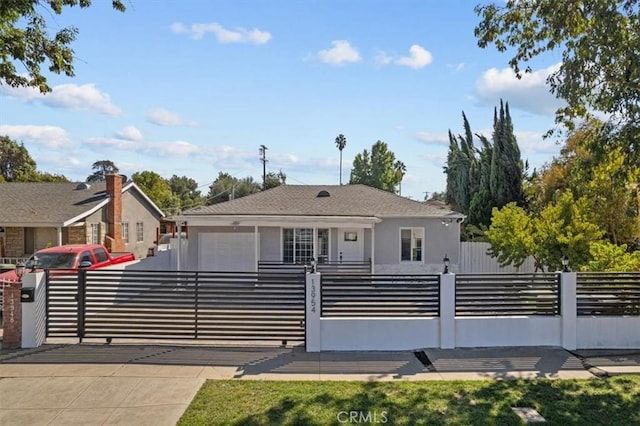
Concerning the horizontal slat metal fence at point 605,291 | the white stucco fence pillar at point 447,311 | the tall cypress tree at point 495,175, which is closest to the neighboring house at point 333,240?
the tall cypress tree at point 495,175

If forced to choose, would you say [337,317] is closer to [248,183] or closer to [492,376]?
[492,376]

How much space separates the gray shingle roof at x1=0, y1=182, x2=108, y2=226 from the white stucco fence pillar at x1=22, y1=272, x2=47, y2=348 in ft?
48.5

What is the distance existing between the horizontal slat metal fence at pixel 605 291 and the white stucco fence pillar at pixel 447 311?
2.43m

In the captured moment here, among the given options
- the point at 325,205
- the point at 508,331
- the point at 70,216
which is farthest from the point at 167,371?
the point at 70,216

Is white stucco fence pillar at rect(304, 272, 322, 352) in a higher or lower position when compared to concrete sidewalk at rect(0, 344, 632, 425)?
higher

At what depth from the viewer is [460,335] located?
339 inches

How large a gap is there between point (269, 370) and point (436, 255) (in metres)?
12.8

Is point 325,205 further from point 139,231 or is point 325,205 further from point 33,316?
point 139,231

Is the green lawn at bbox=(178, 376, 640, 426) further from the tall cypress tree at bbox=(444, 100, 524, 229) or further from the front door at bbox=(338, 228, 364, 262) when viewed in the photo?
the tall cypress tree at bbox=(444, 100, 524, 229)

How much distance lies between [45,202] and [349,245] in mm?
15954

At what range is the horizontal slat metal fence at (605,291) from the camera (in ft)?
28.9

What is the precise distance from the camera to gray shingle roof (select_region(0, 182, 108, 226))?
2189 centimetres

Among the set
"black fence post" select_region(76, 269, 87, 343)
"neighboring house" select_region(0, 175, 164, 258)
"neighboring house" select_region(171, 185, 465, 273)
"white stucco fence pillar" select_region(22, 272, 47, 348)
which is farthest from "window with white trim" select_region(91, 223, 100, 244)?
"black fence post" select_region(76, 269, 87, 343)

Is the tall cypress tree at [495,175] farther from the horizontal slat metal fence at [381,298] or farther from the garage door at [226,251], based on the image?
the horizontal slat metal fence at [381,298]
